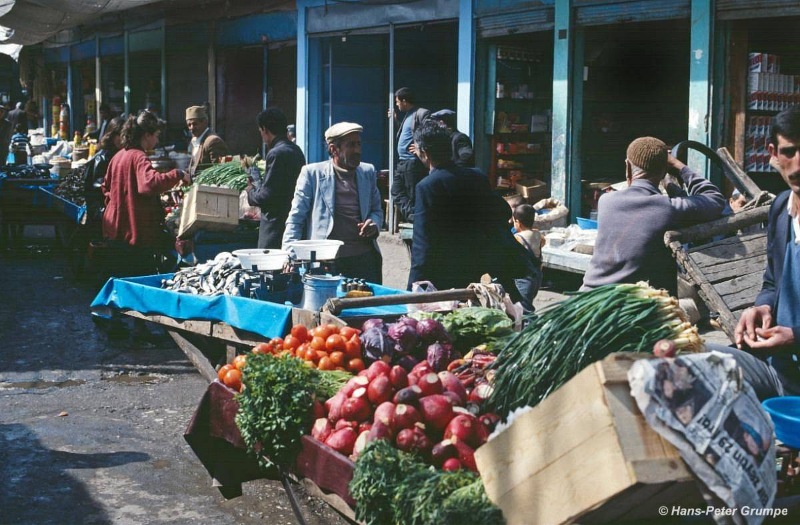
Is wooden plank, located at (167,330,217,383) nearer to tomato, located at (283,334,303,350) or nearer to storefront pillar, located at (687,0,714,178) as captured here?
tomato, located at (283,334,303,350)

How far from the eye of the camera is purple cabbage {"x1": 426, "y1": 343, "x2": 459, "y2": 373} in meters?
4.50

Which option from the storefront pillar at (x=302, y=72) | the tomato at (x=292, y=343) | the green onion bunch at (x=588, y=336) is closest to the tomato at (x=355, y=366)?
the tomato at (x=292, y=343)

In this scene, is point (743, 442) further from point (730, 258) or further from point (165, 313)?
point (165, 313)

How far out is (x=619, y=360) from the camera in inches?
110

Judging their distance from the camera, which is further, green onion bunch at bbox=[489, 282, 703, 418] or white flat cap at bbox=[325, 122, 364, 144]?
white flat cap at bbox=[325, 122, 364, 144]

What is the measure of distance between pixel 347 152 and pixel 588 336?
393 centimetres

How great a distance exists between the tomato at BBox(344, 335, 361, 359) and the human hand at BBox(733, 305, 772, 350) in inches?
66.4

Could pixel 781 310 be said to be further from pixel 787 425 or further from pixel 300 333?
pixel 300 333

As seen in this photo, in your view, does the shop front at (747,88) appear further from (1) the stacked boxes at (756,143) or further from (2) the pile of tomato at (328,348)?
(2) the pile of tomato at (328,348)

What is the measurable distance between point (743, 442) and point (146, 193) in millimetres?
6969

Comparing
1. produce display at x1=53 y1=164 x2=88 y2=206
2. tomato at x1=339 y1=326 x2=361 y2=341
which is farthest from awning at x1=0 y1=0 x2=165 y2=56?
tomato at x1=339 y1=326 x2=361 y2=341

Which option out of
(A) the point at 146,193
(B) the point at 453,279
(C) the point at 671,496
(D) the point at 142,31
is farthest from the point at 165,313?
(D) the point at 142,31

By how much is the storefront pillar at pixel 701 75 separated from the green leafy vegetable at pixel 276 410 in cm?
716

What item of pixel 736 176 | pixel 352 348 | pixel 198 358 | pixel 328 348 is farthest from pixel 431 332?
pixel 736 176
